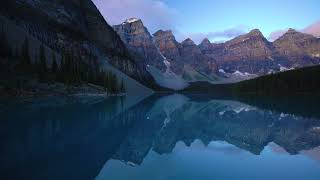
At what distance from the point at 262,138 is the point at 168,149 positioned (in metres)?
8.84

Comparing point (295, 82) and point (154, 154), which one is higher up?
point (295, 82)

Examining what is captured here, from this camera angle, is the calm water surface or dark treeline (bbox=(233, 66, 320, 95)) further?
dark treeline (bbox=(233, 66, 320, 95))

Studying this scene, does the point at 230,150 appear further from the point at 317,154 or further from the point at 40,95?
the point at 40,95

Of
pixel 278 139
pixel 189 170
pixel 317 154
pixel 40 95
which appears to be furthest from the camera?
pixel 40 95

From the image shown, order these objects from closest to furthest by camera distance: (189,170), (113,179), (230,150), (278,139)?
(113,179), (189,170), (230,150), (278,139)

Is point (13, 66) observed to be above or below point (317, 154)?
above

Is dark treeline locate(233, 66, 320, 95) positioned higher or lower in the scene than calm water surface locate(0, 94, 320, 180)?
higher

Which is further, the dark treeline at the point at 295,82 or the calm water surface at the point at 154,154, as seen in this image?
the dark treeline at the point at 295,82

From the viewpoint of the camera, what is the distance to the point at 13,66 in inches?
4250

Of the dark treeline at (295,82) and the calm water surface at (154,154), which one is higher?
the dark treeline at (295,82)

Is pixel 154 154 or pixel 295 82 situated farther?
pixel 295 82

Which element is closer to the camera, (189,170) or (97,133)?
(189,170)

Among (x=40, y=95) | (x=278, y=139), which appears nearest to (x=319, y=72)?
(x=40, y=95)

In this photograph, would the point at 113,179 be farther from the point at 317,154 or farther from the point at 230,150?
the point at 317,154
